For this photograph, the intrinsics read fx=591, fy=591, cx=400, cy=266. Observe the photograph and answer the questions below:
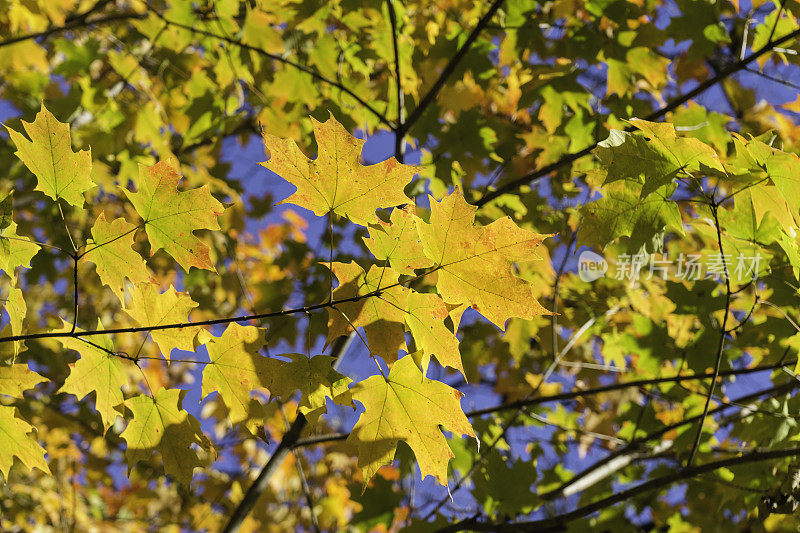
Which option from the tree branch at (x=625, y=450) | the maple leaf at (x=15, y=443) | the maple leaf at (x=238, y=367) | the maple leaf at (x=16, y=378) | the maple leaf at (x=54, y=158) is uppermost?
the maple leaf at (x=54, y=158)

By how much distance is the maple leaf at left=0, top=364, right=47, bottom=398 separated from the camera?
1.51m

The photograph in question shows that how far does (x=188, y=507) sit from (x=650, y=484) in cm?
503

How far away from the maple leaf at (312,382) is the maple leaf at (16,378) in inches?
25.2

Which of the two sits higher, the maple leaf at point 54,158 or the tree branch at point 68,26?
the maple leaf at point 54,158

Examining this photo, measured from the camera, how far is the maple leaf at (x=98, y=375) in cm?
144

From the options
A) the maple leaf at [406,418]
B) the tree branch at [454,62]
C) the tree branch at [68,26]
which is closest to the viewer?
the maple leaf at [406,418]

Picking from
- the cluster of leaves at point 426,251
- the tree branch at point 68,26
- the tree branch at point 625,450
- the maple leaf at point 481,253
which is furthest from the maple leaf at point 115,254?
the tree branch at point 625,450

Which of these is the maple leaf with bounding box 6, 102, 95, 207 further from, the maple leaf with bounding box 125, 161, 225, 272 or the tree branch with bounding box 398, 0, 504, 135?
the tree branch with bounding box 398, 0, 504, 135

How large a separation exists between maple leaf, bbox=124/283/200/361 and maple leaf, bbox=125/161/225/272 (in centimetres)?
14

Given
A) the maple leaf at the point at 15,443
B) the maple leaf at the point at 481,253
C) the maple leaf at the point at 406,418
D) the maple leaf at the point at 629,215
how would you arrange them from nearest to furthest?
the maple leaf at the point at 481,253 → the maple leaf at the point at 406,418 → the maple leaf at the point at 15,443 → the maple leaf at the point at 629,215

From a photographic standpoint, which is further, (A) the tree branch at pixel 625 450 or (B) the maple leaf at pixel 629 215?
(A) the tree branch at pixel 625 450

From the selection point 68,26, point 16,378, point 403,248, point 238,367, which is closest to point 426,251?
point 403,248

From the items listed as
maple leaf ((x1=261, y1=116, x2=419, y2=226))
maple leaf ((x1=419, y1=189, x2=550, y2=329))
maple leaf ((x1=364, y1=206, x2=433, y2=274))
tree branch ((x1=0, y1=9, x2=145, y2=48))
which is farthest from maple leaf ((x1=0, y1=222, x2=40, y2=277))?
tree branch ((x1=0, y1=9, x2=145, y2=48))

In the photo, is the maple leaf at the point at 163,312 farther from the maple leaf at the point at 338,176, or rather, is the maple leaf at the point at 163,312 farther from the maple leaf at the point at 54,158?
the maple leaf at the point at 338,176
